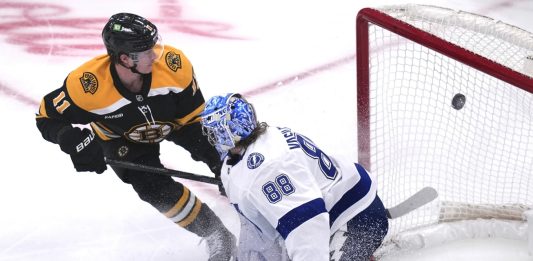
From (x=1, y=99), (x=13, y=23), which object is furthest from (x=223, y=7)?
(x=1, y=99)

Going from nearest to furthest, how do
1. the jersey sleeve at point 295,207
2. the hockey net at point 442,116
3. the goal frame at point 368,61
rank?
the jersey sleeve at point 295,207 < the goal frame at point 368,61 < the hockey net at point 442,116

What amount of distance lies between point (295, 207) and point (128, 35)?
2.89 feet

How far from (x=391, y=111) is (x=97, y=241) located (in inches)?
Answer: 49.9

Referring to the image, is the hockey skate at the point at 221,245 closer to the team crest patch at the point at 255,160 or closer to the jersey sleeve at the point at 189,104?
the jersey sleeve at the point at 189,104

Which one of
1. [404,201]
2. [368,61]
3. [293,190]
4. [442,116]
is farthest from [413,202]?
[293,190]

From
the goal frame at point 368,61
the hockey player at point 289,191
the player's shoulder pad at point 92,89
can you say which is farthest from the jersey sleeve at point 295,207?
the player's shoulder pad at point 92,89

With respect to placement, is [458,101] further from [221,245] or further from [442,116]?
[221,245]

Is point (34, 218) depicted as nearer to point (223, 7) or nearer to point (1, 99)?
point (1, 99)

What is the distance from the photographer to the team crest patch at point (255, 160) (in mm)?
2010

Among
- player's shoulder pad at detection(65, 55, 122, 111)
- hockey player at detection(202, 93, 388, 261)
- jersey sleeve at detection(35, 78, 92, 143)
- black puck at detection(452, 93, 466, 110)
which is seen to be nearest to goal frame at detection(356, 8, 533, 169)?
black puck at detection(452, 93, 466, 110)

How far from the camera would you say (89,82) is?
2.54 metres

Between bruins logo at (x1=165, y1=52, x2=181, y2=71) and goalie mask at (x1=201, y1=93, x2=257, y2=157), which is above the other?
goalie mask at (x1=201, y1=93, x2=257, y2=157)

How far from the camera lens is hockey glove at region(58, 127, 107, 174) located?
8.18ft

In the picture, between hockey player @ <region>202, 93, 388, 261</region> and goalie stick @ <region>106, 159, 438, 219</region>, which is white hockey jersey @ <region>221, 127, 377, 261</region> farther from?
goalie stick @ <region>106, 159, 438, 219</region>
